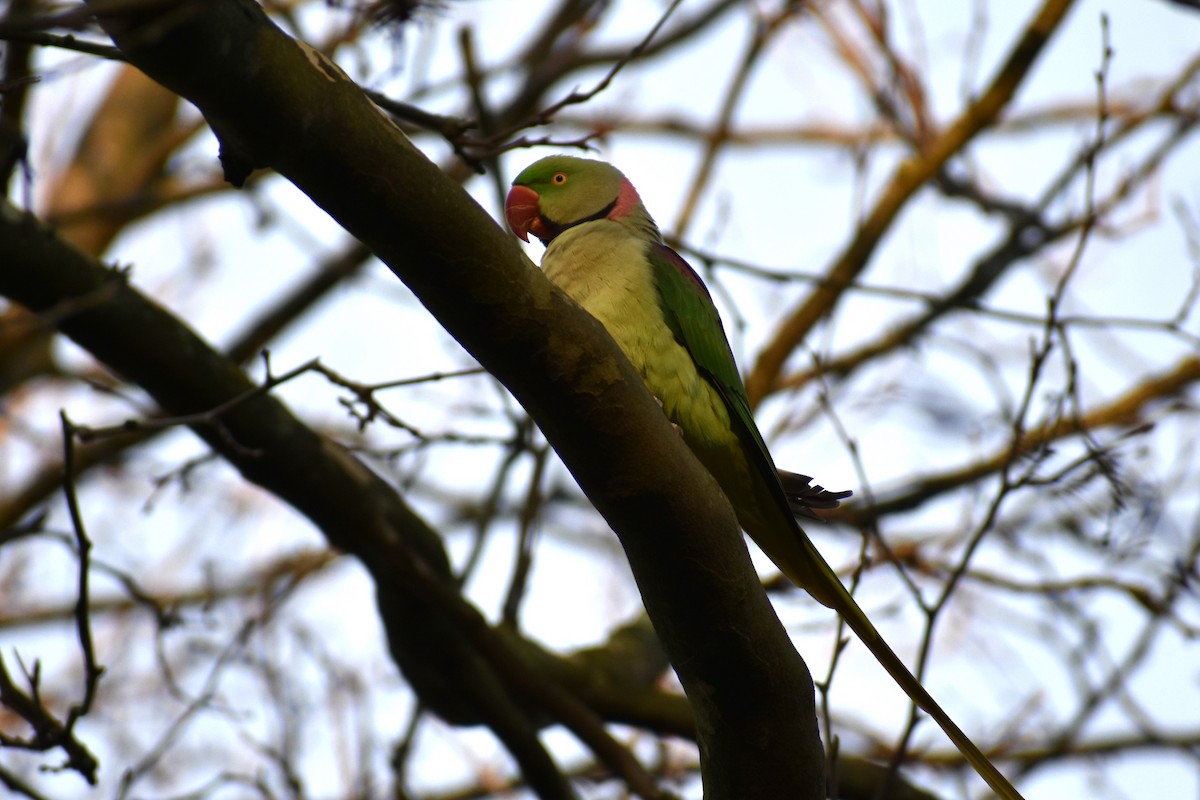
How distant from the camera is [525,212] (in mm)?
4508

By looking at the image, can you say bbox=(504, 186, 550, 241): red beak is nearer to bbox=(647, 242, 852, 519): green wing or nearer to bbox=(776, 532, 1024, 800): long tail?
bbox=(647, 242, 852, 519): green wing

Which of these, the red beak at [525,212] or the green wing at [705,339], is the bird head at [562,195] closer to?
the red beak at [525,212]

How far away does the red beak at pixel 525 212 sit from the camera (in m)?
4.50

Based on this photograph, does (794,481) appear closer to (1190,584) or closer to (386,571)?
(386,571)

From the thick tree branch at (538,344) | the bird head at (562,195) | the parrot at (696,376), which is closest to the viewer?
the thick tree branch at (538,344)

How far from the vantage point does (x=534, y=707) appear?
466 cm

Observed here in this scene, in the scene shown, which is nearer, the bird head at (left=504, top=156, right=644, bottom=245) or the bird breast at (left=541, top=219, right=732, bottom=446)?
the bird breast at (left=541, top=219, right=732, bottom=446)

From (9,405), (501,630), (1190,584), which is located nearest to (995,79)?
(1190,584)

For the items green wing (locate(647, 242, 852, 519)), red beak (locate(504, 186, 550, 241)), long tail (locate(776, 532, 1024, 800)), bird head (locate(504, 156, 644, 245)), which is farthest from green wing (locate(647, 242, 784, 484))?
red beak (locate(504, 186, 550, 241))

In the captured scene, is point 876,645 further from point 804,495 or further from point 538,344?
point 538,344

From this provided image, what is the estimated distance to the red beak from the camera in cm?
450

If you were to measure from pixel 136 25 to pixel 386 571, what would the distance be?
2.69 meters

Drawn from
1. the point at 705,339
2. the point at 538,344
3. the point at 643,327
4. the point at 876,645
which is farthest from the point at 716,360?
the point at 538,344

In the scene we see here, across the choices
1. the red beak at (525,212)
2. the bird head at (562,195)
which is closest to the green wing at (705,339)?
the bird head at (562,195)
